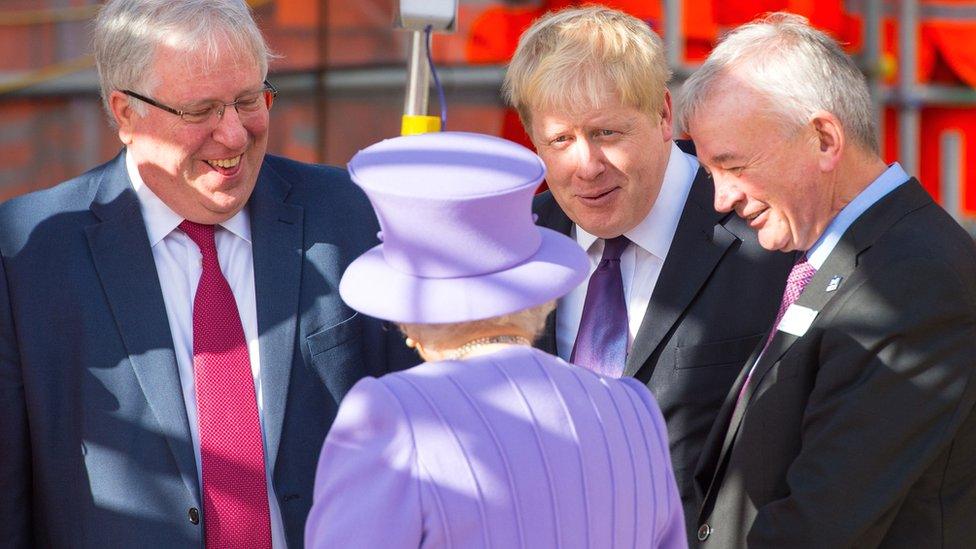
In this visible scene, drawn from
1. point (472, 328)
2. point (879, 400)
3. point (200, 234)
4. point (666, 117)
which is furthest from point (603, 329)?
point (472, 328)

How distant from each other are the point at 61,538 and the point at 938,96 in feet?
16.8

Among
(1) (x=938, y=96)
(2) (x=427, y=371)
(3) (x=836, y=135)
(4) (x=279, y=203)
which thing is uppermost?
(3) (x=836, y=135)

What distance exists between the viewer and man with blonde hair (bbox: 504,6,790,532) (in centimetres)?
242

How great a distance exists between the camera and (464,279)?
159 centimetres

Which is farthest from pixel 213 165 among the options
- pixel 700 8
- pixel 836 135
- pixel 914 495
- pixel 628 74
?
pixel 700 8

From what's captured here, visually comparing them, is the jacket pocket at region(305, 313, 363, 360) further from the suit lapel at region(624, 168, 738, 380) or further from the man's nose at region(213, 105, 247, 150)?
the suit lapel at region(624, 168, 738, 380)

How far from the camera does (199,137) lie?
2.27 metres

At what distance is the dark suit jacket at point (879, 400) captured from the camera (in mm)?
1934

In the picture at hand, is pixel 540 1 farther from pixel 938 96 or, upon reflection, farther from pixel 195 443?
pixel 195 443

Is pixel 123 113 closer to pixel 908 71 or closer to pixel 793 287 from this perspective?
pixel 793 287

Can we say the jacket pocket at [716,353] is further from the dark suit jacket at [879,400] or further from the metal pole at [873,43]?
the metal pole at [873,43]

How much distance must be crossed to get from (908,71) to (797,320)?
4.43m

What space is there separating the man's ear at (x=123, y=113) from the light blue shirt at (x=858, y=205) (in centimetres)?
127

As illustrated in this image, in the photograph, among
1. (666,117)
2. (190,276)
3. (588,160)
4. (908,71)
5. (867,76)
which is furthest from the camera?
(908,71)
